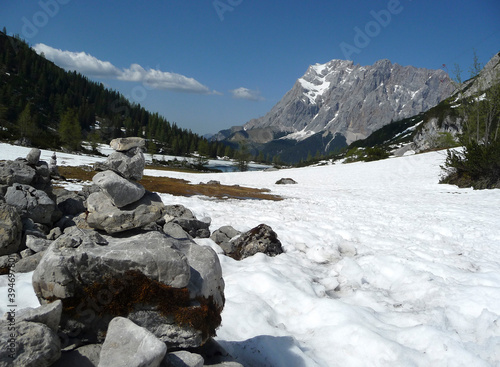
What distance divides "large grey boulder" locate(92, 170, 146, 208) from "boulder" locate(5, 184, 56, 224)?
5.89 meters

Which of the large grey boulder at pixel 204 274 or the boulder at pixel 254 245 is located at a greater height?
the large grey boulder at pixel 204 274

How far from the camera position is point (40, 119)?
6250 inches

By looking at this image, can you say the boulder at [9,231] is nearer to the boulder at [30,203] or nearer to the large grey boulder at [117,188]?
the boulder at [30,203]

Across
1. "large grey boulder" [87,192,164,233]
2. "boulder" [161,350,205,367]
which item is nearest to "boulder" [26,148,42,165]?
"large grey boulder" [87,192,164,233]

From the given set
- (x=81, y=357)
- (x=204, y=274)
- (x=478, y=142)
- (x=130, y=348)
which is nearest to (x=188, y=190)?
Answer: (x=204, y=274)

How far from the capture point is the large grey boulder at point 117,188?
509cm

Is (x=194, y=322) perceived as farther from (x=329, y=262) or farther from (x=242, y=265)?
(x=329, y=262)

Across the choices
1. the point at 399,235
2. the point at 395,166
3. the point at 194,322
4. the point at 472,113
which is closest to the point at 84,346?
the point at 194,322

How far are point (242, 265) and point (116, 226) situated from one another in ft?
16.7

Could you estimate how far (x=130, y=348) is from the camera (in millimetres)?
3135

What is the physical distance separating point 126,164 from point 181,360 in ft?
11.9

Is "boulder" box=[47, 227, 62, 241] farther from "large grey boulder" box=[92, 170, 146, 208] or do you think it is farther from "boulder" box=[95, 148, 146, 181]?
"large grey boulder" box=[92, 170, 146, 208]

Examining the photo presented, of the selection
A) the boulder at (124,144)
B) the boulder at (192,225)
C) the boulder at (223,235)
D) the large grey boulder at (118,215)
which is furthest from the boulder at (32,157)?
the large grey boulder at (118,215)

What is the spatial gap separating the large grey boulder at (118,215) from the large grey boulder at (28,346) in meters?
2.14
